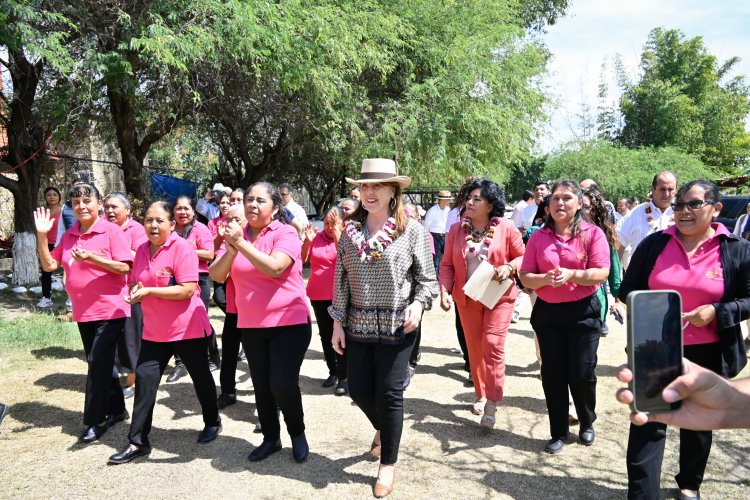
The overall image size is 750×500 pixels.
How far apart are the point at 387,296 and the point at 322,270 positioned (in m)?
2.12

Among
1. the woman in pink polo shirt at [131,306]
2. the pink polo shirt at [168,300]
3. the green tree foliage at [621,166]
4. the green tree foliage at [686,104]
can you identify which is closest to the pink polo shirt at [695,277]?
the pink polo shirt at [168,300]

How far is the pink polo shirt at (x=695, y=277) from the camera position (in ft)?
10.4

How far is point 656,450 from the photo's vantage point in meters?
3.15

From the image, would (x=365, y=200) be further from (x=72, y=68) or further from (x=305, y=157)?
(x=305, y=157)

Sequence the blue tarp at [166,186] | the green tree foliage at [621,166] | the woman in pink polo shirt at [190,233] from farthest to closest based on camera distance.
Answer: the green tree foliage at [621,166], the blue tarp at [166,186], the woman in pink polo shirt at [190,233]

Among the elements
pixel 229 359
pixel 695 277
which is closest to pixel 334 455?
pixel 229 359

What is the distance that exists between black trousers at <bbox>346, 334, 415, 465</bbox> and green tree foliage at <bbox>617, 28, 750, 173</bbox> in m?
33.2

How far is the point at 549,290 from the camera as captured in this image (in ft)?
13.2

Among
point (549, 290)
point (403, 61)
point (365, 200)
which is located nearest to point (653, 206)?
point (549, 290)

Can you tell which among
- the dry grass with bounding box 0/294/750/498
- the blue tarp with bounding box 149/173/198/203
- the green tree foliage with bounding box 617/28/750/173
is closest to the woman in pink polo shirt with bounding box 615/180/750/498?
the dry grass with bounding box 0/294/750/498

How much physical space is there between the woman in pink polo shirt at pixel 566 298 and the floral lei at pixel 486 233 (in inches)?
20.1

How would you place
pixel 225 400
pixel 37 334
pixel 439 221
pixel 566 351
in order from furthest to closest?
pixel 439 221 → pixel 37 334 → pixel 225 400 → pixel 566 351

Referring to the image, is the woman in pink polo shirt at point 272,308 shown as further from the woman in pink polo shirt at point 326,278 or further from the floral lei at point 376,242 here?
the woman in pink polo shirt at point 326,278

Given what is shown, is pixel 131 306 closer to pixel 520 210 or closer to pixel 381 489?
pixel 381 489
